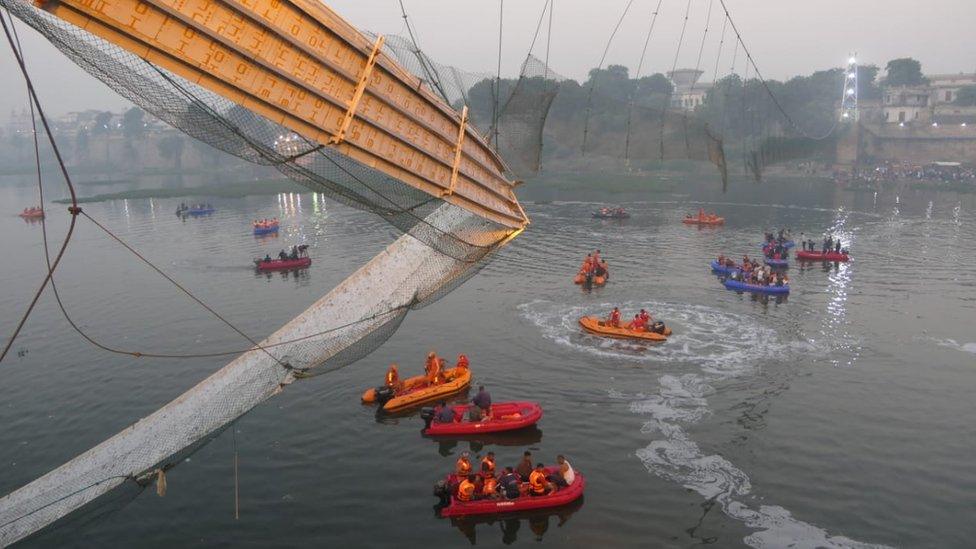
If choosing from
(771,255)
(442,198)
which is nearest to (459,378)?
(442,198)

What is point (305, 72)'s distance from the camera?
402 inches

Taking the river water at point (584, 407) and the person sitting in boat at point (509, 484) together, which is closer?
the river water at point (584, 407)

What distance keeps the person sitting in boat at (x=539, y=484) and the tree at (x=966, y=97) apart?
16179cm

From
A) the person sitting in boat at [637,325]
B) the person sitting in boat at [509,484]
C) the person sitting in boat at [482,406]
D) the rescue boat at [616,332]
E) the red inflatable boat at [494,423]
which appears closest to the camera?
the person sitting in boat at [509,484]

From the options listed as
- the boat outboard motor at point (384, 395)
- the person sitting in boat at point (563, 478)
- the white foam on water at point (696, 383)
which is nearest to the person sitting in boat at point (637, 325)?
the white foam on water at point (696, 383)

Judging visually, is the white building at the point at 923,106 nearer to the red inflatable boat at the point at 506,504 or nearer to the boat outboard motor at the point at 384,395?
the boat outboard motor at the point at 384,395

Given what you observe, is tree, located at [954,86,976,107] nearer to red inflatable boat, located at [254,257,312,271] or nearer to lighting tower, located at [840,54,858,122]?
lighting tower, located at [840,54,858,122]

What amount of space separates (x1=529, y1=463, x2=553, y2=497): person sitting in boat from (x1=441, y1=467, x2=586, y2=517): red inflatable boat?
0.48 feet

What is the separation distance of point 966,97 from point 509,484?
548 feet

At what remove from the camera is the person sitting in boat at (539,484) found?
19891 millimetres

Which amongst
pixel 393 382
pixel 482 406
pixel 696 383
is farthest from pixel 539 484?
pixel 696 383

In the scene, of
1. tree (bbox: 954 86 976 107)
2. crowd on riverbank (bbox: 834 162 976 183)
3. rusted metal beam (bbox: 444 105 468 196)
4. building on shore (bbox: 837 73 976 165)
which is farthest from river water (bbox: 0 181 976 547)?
tree (bbox: 954 86 976 107)

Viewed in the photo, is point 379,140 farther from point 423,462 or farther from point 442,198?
point 423,462

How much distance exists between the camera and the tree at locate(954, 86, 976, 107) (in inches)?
5551
